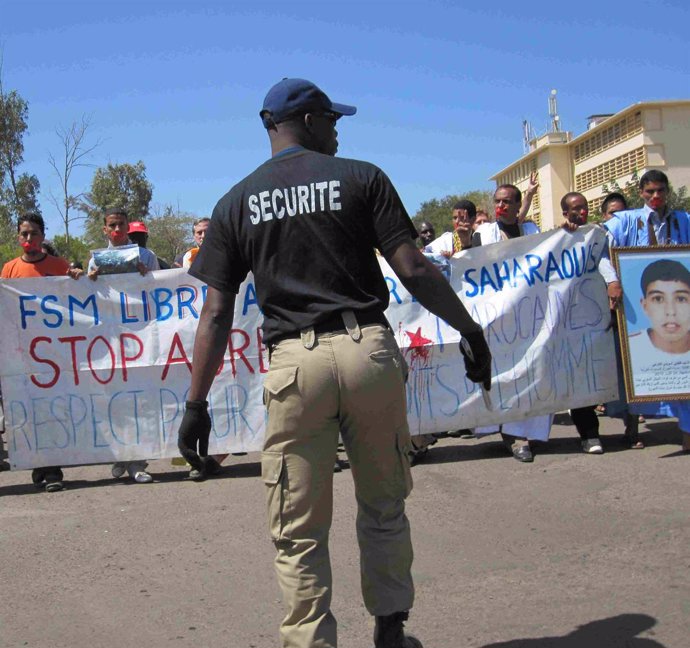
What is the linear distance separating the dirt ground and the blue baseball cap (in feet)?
6.73

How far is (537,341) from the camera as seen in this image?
7301mm

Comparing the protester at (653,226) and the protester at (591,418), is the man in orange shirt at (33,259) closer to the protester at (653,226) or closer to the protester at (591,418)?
the protester at (591,418)

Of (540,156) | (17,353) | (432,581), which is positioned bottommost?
(432,581)

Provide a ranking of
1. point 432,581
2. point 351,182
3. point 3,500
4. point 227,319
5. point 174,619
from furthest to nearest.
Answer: point 3,500
point 432,581
point 174,619
point 227,319
point 351,182

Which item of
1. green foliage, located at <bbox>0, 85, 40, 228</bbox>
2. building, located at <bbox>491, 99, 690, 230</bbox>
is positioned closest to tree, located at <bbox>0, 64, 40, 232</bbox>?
green foliage, located at <bbox>0, 85, 40, 228</bbox>

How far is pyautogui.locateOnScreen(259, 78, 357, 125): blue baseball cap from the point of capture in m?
3.15

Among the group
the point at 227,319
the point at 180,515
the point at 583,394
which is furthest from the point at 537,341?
the point at 227,319

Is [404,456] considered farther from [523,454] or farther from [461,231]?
[461,231]

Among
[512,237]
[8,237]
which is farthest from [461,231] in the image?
[8,237]

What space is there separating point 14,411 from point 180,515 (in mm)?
1929

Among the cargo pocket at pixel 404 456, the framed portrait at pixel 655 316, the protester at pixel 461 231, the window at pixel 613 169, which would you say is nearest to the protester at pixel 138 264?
the protester at pixel 461 231

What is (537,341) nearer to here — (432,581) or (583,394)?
(583,394)

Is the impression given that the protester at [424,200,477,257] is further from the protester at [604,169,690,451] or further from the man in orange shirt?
the man in orange shirt

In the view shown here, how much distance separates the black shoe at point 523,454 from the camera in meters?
6.84
